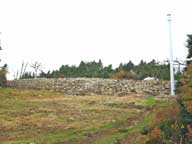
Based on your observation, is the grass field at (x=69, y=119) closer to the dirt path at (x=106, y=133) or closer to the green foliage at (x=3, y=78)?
the dirt path at (x=106, y=133)

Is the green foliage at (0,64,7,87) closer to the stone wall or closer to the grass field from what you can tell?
the stone wall

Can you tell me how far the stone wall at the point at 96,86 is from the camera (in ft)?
100

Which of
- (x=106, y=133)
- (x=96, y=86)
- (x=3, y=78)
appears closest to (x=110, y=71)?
(x=96, y=86)

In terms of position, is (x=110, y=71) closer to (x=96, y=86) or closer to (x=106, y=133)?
(x=96, y=86)

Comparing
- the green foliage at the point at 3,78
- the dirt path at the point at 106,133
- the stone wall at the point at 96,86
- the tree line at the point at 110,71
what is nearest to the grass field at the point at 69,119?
the dirt path at the point at 106,133

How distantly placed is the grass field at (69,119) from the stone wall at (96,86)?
4238mm

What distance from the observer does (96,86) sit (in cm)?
3172

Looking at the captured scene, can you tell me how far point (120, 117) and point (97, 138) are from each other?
4.33 meters

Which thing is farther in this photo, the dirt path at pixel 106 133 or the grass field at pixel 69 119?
the grass field at pixel 69 119

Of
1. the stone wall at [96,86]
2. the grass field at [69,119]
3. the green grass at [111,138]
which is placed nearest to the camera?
the green grass at [111,138]

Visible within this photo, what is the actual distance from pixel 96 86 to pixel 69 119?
12.6 m

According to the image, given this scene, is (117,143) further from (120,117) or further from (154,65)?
(154,65)

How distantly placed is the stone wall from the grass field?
4238 millimetres

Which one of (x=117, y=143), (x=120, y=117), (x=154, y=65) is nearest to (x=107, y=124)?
(x=120, y=117)
